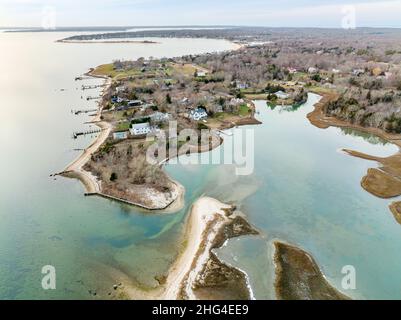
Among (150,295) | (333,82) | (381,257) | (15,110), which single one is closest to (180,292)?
(150,295)

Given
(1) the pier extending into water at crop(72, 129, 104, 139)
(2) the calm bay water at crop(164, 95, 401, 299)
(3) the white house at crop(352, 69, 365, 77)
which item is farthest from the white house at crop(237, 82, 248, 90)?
(1) the pier extending into water at crop(72, 129, 104, 139)

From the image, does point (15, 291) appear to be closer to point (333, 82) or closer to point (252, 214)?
point (252, 214)

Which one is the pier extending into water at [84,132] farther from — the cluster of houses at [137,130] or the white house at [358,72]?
the white house at [358,72]

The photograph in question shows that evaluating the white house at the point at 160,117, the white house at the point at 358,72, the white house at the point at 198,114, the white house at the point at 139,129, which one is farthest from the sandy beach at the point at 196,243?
the white house at the point at 358,72

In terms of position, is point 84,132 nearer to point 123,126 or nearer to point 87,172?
point 123,126

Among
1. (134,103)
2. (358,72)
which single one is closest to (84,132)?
(134,103)
